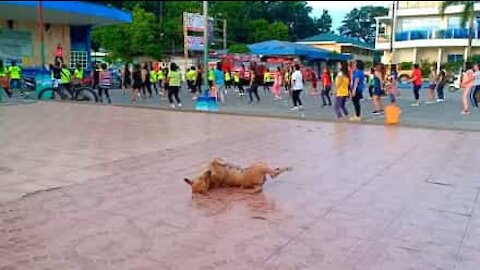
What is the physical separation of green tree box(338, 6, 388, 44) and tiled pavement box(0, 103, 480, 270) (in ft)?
237

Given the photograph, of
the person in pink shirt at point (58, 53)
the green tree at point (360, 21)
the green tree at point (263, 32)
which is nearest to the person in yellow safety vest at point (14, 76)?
the person in pink shirt at point (58, 53)

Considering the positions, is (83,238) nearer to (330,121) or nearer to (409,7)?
(330,121)

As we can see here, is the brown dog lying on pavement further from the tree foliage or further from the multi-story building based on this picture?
the multi-story building

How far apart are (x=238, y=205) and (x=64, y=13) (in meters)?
21.5

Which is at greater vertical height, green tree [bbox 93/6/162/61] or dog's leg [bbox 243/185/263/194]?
green tree [bbox 93/6/162/61]

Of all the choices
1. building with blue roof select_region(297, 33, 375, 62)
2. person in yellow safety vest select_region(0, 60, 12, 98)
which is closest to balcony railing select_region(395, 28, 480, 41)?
building with blue roof select_region(297, 33, 375, 62)

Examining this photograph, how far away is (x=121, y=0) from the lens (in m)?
50.9

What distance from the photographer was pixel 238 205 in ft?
17.0

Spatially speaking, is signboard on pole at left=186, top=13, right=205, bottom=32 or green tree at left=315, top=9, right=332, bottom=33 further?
green tree at left=315, top=9, right=332, bottom=33

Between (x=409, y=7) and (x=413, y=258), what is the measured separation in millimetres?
54131

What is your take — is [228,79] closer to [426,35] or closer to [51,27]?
[51,27]

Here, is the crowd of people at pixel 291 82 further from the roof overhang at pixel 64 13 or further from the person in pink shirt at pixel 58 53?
the roof overhang at pixel 64 13

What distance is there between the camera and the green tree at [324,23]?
75.2 metres

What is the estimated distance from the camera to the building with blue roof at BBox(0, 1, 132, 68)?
2320 cm
